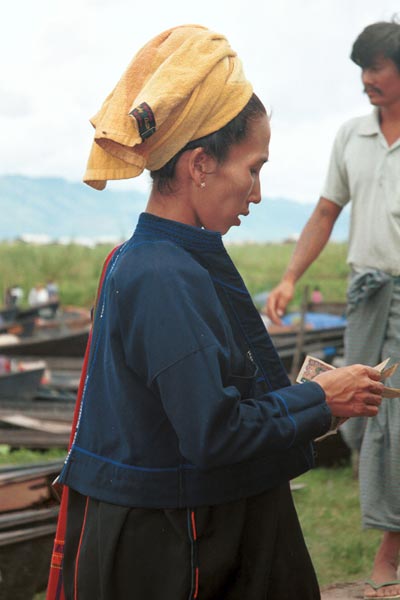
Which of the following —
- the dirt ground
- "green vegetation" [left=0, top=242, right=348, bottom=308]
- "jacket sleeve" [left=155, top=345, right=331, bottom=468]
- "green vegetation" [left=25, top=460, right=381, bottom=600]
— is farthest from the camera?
"green vegetation" [left=0, top=242, right=348, bottom=308]

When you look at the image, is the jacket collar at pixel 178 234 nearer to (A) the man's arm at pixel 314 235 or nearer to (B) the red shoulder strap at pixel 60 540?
(B) the red shoulder strap at pixel 60 540

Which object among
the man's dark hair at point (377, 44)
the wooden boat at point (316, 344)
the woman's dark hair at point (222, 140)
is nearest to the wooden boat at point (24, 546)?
the woman's dark hair at point (222, 140)

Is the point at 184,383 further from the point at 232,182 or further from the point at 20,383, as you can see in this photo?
the point at 20,383

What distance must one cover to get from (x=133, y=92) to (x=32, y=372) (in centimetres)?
627

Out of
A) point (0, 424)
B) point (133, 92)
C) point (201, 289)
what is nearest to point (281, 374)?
point (201, 289)

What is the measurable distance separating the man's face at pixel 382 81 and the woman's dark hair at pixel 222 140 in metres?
1.64

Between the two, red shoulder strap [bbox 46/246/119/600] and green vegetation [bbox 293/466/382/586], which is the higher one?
red shoulder strap [bbox 46/246/119/600]

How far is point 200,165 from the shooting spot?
2107 millimetres

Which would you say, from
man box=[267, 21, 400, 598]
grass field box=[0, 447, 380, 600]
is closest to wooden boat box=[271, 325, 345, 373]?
grass field box=[0, 447, 380, 600]

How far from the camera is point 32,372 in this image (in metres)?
8.10

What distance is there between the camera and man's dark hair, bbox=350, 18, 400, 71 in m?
3.61

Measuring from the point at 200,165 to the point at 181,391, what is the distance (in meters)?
0.55

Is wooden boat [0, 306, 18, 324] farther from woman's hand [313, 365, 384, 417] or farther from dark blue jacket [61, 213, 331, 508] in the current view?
woman's hand [313, 365, 384, 417]

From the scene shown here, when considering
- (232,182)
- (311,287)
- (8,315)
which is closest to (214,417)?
(232,182)
